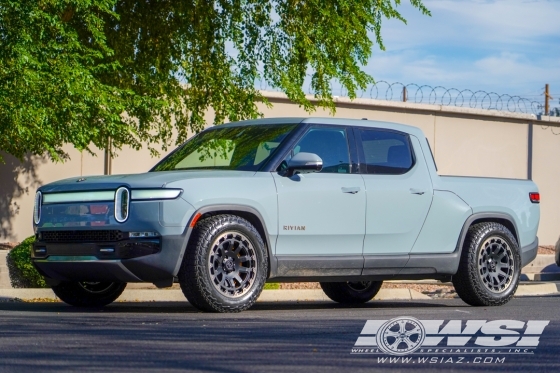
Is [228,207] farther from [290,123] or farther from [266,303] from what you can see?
[266,303]

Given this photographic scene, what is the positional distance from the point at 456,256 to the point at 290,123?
7.22ft

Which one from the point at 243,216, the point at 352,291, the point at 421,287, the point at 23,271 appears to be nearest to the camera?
the point at 243,216

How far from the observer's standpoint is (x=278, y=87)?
15.7 metres

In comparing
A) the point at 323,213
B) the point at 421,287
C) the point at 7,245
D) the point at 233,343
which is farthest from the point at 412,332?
the point at 7,245

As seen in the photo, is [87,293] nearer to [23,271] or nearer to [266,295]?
[23,271]

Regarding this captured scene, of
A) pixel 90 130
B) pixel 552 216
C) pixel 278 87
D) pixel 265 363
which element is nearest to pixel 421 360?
pixel 265 363

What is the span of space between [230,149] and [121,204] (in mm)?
1703

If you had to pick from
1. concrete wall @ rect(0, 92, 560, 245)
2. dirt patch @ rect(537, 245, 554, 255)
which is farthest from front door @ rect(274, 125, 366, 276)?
dirt patch @ rect(537, 245, 554, 255)

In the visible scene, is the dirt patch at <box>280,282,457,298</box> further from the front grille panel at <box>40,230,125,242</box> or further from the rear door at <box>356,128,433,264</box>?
the front grille panel at <box>40,230,125,242</box>

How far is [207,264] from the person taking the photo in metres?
9.28

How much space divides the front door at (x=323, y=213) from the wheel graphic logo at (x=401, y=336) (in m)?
1.29

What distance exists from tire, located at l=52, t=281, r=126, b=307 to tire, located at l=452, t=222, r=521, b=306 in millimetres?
3507

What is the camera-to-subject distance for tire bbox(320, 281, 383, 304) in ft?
40.2

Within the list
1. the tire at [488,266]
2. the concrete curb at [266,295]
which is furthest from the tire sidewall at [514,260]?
the concrete curb at [266,295]
